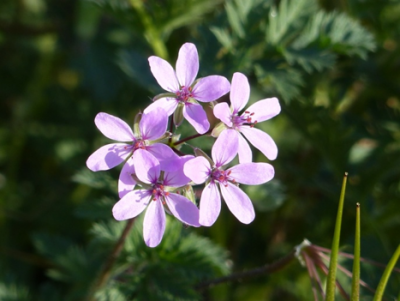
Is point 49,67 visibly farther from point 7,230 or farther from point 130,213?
point 130,213

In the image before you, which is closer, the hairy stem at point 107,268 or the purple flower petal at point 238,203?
the purple flower petal at point 238,203

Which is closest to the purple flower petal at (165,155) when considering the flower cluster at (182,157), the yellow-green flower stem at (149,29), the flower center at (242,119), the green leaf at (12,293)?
the flower cluster at (182,157)

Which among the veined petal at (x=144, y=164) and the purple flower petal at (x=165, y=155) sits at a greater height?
the purple flower petal at (x=165, y=155)

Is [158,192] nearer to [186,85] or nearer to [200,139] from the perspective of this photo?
[186,85]

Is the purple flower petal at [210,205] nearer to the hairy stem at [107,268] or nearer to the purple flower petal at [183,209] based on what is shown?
the purple flower petal at [183,209]

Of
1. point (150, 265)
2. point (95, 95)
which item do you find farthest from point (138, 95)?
point (150, 265)

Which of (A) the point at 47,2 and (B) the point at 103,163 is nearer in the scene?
(B) the point at 103,163
